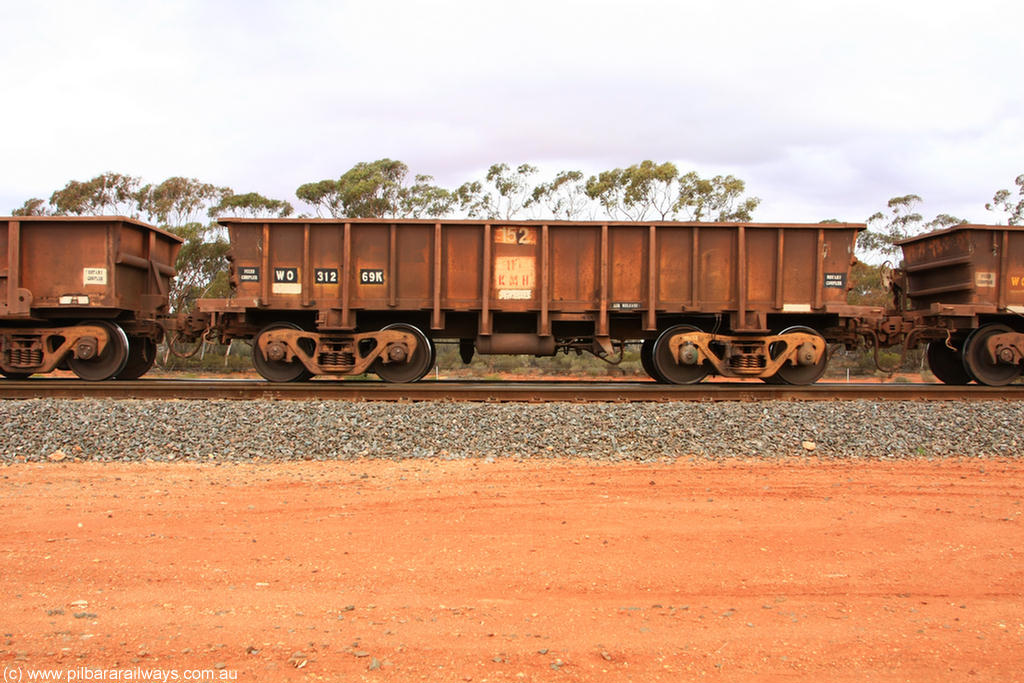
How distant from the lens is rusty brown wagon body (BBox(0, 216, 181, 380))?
10.4 meters

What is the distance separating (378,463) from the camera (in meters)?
6.66

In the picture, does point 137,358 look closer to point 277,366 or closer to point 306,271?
point 277,366

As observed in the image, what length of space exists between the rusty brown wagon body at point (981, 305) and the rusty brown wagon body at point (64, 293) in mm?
13215

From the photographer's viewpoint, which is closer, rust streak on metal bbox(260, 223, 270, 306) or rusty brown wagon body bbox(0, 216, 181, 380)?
rusty brown wagon body bbox(0, 216, 181, 380)

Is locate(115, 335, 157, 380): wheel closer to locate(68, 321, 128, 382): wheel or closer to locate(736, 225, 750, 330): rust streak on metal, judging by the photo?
locate(68, 321, 128, 382): wheel

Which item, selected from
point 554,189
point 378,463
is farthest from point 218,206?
point 378,463

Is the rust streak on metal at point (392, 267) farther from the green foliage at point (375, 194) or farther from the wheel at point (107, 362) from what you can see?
the green foliage at point (375, 194)

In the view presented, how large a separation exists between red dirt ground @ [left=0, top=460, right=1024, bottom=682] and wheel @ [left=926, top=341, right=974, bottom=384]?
6.87m

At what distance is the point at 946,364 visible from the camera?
12.2m

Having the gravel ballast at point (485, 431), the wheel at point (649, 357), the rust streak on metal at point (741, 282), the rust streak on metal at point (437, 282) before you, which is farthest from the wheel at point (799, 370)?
the rust streak on metal at point (437, 282)

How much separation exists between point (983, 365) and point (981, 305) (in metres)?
1.09

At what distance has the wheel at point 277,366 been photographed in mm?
10750

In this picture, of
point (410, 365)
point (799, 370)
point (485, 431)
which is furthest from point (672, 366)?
point (485, 431)

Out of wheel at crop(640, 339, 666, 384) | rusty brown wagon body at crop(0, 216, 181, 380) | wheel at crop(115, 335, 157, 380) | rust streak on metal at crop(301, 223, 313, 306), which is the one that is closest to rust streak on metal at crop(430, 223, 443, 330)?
rust streak on metal at crop(301, 223, 313, 306)
